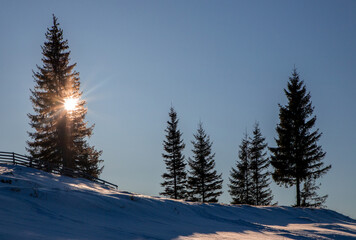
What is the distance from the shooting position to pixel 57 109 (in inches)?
1126

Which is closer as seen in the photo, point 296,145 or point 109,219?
point 109,219

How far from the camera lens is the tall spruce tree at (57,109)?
2855 centimetres

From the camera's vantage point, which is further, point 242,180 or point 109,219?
point 242,180

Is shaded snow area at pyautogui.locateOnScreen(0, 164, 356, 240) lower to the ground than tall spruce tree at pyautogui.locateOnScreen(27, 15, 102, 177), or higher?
lower

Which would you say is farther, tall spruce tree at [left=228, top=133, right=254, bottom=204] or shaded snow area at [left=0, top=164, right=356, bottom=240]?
tall spruce tree at [left=228, top=133, right=254, bottom=204]

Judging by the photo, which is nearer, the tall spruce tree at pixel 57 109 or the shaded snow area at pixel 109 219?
the shaded snow area at pixel 109 219

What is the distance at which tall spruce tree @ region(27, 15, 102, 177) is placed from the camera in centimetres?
2855

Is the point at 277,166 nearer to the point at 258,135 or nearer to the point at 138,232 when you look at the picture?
the point at 258,135

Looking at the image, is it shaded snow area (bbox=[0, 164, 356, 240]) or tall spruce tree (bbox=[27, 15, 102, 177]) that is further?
tall spruce tree (bbox=[27, 15, 102, 177])

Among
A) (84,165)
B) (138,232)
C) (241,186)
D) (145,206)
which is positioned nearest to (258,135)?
(241,186)

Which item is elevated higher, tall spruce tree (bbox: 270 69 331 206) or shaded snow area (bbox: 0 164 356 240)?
tall spruce tree (bbox: 270 69 331 206)

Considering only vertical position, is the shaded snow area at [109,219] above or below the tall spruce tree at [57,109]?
below

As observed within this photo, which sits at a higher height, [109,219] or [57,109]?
[57,109]

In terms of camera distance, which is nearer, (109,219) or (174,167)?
(109,219)
